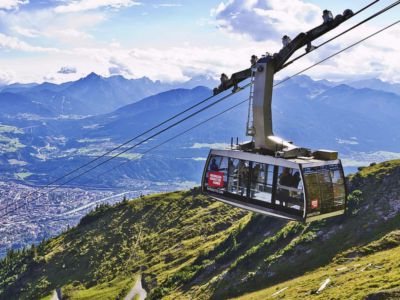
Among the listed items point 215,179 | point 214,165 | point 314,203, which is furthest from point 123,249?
point 314,203

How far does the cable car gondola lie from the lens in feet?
88.1

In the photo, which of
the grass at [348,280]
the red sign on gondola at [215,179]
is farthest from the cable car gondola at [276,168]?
the grass at [348,280]

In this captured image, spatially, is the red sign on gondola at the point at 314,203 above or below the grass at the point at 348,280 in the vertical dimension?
above

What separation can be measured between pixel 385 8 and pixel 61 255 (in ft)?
445

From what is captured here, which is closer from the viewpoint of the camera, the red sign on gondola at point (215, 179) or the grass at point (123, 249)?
the red sign on gondola at point (215, 179)

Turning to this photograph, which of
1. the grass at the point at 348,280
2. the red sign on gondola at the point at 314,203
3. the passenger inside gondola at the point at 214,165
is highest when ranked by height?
the passenger inside gondola at the point at 214,165

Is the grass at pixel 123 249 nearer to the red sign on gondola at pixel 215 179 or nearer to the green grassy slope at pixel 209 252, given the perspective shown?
the green grassy slope at pixel 209 252

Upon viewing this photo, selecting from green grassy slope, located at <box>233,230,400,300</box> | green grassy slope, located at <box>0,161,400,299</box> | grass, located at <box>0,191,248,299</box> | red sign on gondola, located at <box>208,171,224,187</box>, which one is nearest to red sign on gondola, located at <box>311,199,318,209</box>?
red sign on gondola, located at <box>208,171,224,187</box>

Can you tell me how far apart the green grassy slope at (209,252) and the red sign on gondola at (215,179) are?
17.4 metres

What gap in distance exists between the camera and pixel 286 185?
27.9 metres

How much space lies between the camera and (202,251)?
10162 centimetres

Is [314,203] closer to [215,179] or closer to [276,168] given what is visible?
[276,168]

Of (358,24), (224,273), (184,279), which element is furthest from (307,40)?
(184,279)

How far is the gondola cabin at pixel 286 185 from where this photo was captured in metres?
26.8
